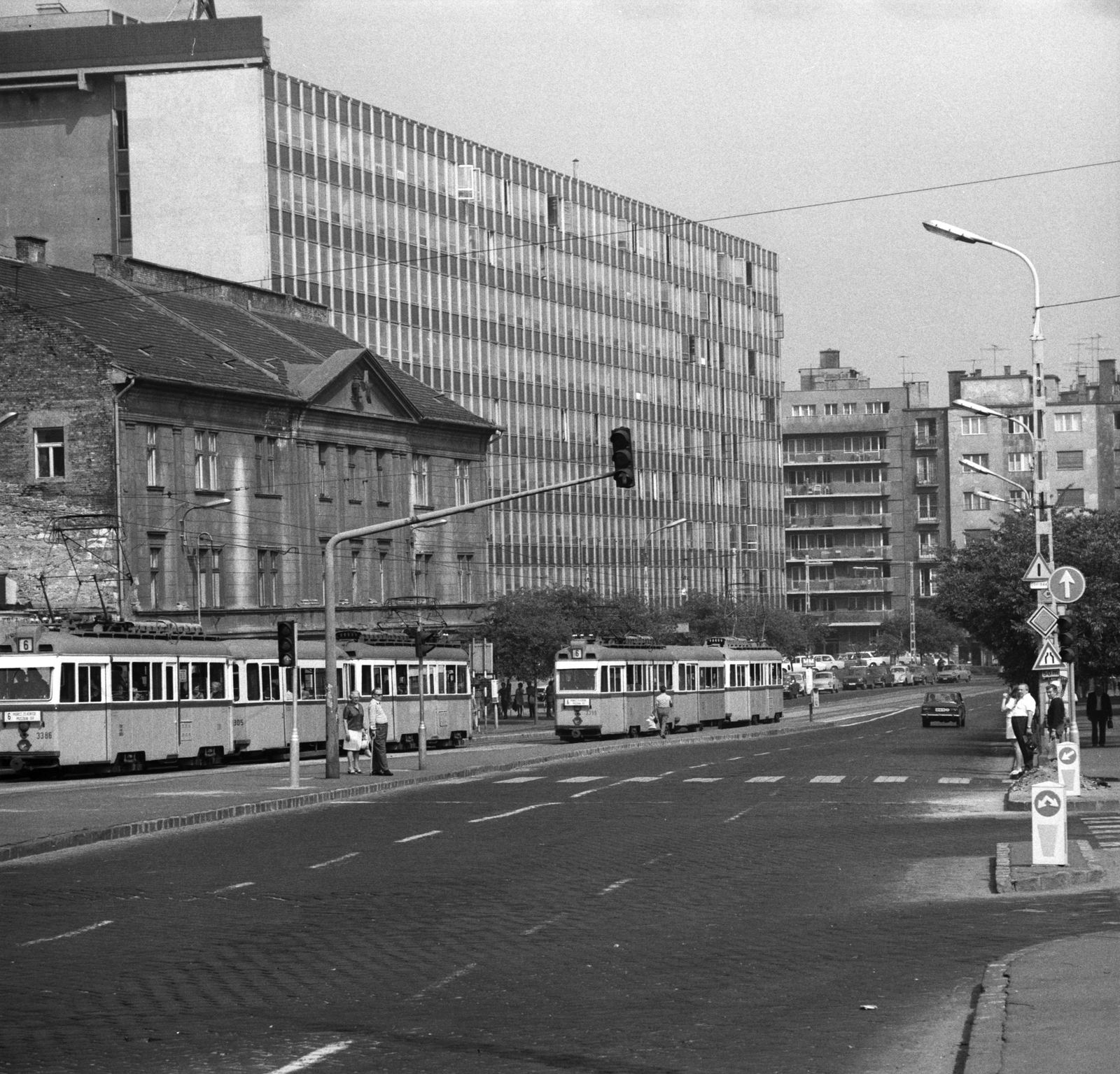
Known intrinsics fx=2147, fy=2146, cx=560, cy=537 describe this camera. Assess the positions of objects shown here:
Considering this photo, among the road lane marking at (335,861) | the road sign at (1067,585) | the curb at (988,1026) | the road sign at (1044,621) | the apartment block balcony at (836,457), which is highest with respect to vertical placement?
the apartment block balcony at (836,457)

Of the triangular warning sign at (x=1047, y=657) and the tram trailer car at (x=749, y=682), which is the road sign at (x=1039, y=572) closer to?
the triangular warning sign at (x=1047, y=657)

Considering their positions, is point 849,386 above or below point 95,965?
above

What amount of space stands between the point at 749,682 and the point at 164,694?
3852cm

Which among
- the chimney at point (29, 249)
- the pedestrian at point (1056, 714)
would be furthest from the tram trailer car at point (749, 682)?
the pedestrian at point (1056, 714)

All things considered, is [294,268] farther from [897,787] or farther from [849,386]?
[849,386]

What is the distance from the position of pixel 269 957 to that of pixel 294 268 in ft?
257

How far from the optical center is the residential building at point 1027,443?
6663 inches

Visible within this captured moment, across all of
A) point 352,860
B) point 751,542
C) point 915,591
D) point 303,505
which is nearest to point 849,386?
point 915,591

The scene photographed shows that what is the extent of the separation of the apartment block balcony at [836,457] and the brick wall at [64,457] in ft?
397

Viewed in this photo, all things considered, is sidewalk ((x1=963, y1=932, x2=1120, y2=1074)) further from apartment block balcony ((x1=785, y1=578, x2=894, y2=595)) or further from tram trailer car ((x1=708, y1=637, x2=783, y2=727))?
apartment block balcony ((x1=785, y1=578, x2=894, y2=595))

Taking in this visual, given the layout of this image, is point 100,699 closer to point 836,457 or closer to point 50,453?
point 50,453

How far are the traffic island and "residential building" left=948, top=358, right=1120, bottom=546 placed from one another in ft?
464

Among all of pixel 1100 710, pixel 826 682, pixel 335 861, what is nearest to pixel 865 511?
pixel 826 682

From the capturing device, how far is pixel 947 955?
14570 millimetres
